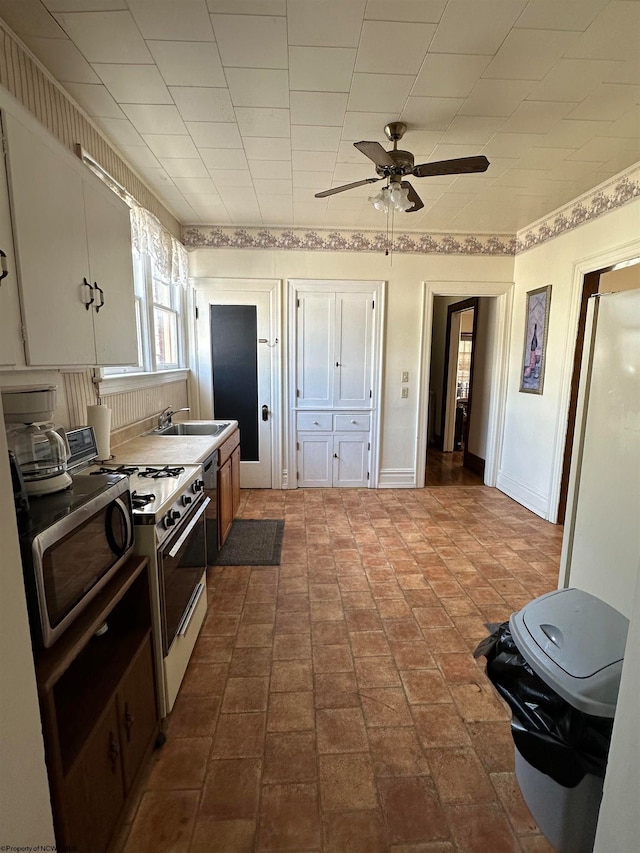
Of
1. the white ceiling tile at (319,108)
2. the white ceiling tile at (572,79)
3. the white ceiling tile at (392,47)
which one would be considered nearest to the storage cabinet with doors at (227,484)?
the white ceiling tile at (319,108)

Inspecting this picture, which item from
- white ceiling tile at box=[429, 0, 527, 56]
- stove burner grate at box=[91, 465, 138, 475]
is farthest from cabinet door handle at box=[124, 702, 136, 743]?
white ceiling tile at box=[429, 0, 527, 56]

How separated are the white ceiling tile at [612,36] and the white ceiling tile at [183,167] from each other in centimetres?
222

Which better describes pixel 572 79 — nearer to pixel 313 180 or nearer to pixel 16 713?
pixel 313 180

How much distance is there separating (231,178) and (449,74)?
5.62 ft

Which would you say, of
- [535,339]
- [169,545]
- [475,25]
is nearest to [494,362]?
[535,339]

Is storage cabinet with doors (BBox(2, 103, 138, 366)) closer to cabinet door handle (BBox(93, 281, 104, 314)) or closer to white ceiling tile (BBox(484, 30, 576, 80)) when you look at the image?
cabinet door handle (BBox(93, 281, 104, 314))

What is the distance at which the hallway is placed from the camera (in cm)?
125

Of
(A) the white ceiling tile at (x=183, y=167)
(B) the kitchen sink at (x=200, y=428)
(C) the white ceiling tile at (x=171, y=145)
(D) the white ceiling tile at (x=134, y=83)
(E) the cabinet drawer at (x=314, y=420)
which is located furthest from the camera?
(E) the cabinet drawer at (x=314, y=420)

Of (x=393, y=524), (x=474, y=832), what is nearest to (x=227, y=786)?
(x=474, y=832)

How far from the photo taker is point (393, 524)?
140 inches

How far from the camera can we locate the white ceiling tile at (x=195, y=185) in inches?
118

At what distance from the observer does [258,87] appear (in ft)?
6.39

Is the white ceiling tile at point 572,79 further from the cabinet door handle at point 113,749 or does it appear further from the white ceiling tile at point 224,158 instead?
the cabinet door handle at point 113,749

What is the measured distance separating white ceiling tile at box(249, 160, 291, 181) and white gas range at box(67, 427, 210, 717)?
6.97 ft
